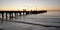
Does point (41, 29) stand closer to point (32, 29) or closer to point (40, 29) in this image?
point (40, 29)

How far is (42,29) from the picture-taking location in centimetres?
845

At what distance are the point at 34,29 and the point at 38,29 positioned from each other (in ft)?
0.85

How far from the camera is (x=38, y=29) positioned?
27.9 feet

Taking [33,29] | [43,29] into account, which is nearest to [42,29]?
[43,29]

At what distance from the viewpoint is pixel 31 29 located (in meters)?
8.51

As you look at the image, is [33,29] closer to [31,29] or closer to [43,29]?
[31,29]

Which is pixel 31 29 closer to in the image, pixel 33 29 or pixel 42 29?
pixel 33 29

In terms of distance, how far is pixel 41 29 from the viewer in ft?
27.8

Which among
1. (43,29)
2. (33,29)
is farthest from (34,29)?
(43,29)

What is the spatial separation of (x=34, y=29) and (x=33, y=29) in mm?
65

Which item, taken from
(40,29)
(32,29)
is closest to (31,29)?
(32,29)

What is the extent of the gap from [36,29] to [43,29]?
0.45 m

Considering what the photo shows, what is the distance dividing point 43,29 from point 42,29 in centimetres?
6

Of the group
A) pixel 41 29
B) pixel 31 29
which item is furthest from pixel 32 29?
pixel 41 29
